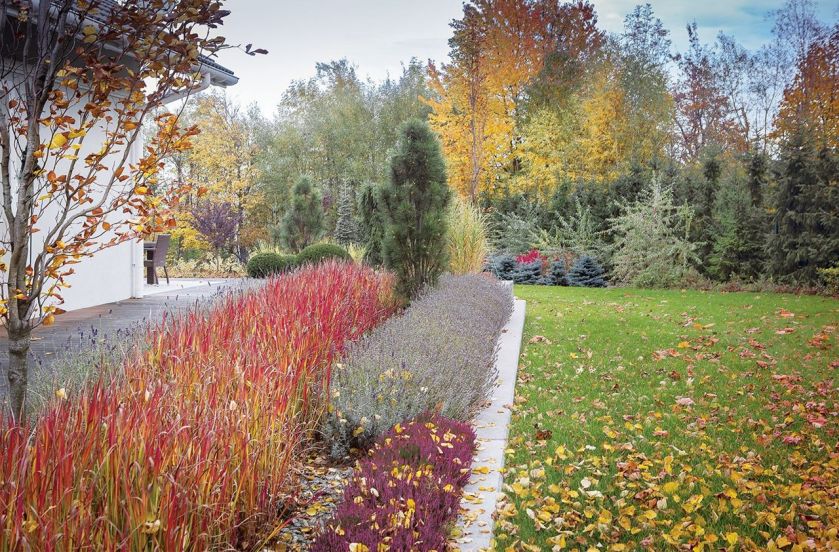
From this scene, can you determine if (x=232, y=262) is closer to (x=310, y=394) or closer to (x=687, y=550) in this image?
(x=310, y=394)

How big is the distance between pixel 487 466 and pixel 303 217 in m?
13.5

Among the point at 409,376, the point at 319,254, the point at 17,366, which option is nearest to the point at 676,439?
the point at 409,376

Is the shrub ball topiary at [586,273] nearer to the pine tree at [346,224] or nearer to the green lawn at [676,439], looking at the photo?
the green lawn at [676,439]

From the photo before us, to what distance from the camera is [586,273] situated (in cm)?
1488

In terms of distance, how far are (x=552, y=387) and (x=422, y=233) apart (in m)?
3.14

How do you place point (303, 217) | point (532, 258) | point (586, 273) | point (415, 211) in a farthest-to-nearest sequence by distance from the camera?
point (303, 217), point (532, 258), point (586, 273), point (415, 211)

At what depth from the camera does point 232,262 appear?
704 inches

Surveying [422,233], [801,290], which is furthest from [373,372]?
[801,290]

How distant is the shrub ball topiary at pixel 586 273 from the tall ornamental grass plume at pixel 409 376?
934 cm

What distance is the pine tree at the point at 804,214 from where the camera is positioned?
12.2 m

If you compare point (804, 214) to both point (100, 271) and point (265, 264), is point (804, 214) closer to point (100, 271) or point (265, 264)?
point (265, 264)

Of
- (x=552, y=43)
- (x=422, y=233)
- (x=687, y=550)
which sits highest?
(x=552, y=43)

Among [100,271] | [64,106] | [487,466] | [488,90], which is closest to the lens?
[64,106]

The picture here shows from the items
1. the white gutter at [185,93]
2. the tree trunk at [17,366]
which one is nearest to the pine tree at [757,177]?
the white gutter at [185,93]
